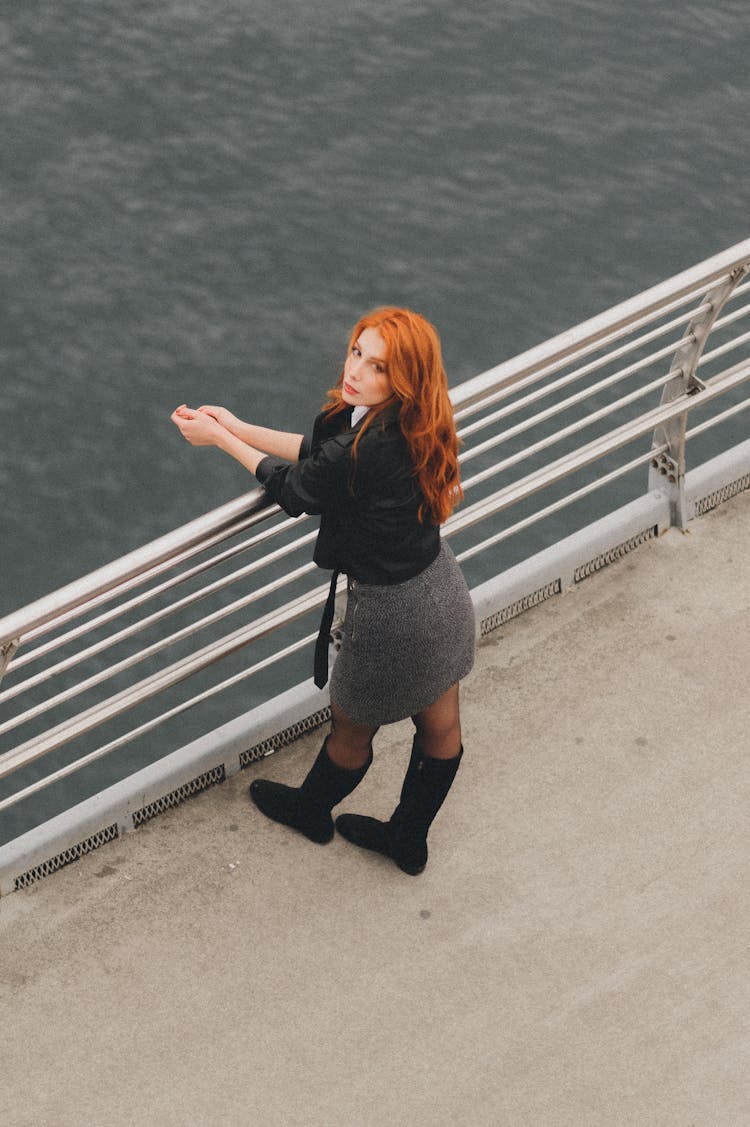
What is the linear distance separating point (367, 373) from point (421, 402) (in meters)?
0.13

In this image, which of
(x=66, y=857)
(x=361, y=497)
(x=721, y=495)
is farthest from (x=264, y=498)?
(x=721, y=495)

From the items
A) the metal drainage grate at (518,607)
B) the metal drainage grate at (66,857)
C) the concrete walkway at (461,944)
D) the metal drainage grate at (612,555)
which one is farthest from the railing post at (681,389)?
the metal drainage grate at (66,857)

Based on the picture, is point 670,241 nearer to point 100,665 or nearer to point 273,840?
point 100,665

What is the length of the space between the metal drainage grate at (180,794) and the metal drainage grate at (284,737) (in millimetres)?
84

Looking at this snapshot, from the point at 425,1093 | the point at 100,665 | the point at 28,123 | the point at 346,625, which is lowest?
the point at 100,665

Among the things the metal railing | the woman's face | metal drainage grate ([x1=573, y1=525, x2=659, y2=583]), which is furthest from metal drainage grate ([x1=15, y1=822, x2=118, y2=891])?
metal drainage grate ([x1=573, y1=525, x2=659, y2=583])

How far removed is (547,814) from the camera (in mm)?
4742

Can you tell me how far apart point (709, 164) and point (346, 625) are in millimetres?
8694

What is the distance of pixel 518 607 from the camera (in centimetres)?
532

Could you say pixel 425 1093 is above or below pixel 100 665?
above

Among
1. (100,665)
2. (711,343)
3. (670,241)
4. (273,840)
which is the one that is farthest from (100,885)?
(670,241)

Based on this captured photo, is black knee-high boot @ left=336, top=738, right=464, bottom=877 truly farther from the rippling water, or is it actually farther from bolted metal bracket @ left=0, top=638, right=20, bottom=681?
the rippling water

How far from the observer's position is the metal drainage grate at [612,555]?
214 inches

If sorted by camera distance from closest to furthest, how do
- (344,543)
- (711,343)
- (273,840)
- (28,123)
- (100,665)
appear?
(344,543)
(273,840)
(100,665)
(711,343)
(28,123)
